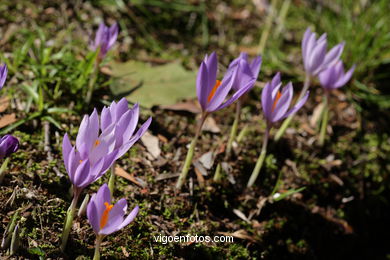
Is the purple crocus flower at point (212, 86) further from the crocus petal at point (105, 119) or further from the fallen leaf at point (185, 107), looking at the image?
the fallen leaf at point (185, 107)

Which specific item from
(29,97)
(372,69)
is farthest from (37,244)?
(372,69)

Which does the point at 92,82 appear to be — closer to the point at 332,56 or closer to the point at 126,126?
the point at 126,126

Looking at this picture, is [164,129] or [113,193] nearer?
[113,193]

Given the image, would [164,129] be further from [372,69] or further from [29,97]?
[372,69]

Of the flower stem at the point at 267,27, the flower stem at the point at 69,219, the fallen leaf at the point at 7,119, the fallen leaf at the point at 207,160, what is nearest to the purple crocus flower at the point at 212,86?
the fallen leaf at the point at 207,160

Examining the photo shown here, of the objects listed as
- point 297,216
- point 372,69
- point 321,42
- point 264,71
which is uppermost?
point 321,42

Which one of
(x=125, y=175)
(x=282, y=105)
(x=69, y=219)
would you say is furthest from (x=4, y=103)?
(x=282, y=105)
